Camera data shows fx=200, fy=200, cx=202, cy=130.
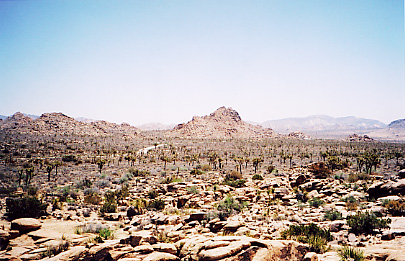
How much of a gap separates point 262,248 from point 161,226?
5.43m

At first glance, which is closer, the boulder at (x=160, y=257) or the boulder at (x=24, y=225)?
the boulder at (x=160, y=257)

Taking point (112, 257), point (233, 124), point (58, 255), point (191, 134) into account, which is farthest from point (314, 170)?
point (233, 124)

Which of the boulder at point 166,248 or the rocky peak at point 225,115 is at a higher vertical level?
the rocky peak at point 225,115

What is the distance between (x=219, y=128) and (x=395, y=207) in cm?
10609

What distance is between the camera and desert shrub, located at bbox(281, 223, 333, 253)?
671cm

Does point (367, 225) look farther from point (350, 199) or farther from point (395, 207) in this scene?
point (350, 199)

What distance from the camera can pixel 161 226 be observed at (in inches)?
380

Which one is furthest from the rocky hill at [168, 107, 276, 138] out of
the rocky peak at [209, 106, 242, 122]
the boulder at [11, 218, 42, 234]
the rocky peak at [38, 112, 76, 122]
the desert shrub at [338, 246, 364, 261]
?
the desert shrub at [338, 246, 364, 261]

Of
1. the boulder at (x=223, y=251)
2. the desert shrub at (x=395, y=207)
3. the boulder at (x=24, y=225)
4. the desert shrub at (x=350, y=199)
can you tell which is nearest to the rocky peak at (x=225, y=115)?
the desert shrub at (x=350, y=199)

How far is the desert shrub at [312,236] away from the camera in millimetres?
6714

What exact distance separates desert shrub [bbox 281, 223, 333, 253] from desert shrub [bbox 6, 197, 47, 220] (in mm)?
12826

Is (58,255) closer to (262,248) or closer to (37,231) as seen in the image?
(37,231)

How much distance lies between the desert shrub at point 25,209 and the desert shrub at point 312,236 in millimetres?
12826

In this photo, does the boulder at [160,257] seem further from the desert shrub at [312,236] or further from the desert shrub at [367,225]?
the desert shrub at [367,225]
